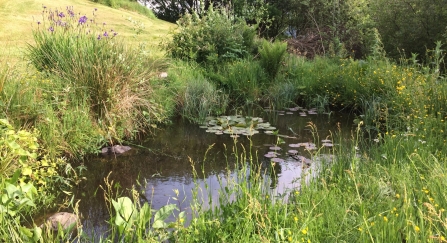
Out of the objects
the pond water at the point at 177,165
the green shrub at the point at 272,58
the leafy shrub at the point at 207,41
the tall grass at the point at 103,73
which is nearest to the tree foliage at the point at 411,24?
the green shrub at the point at 272,58

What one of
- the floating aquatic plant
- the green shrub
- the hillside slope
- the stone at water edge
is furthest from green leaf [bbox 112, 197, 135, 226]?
the hillside slope

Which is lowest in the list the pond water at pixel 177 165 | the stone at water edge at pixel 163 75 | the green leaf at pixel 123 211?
the pond water at pixel 177 165

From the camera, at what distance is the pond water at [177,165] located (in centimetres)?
359

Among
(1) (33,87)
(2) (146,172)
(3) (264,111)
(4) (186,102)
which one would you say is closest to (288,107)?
(3) (264,111)

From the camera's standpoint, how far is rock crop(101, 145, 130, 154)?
16.2 feet

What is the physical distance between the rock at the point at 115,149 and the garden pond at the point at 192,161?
0.07m

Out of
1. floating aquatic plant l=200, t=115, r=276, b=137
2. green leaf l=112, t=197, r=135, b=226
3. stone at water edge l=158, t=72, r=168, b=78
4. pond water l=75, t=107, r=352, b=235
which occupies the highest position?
stone at water edge l=158, t=72, r=168, b=78

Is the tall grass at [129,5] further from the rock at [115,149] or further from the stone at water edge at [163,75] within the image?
the rock at [115,149]

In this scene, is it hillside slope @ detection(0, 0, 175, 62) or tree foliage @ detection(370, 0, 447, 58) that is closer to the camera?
tree foliage @ detection(370, 0, 447, 58)

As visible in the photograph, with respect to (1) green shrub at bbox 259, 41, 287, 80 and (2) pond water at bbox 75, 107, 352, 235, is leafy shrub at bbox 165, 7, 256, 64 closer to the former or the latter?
(1) green shrub at bbox 259, 41, 287, 80

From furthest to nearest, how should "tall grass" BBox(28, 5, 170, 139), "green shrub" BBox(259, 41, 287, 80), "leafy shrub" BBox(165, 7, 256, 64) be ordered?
"leafy shrub" BBox(165, 7, 256, 64), "green shrub" BBox(259, 41, 287, 80), "tall grass" BBox(28, 5, 170, 139)

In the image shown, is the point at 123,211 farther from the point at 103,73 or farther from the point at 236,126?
the point at 236,126

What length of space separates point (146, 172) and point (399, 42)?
8906 mm

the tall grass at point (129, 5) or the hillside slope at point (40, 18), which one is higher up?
the tall grass at point (129, 5)
